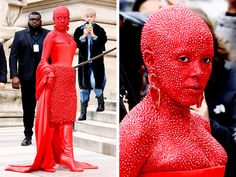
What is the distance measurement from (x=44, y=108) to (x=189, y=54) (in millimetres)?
1268

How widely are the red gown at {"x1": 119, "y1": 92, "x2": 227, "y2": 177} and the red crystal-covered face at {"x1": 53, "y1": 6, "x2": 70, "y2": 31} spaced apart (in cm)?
86

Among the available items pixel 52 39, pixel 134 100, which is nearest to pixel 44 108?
pixel 52 39

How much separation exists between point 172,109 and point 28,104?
3.82ft

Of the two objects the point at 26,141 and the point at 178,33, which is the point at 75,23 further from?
the point at 178,33

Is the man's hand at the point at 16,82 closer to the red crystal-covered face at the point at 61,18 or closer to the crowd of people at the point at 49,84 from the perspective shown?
the crowd of people at the point at 49,84

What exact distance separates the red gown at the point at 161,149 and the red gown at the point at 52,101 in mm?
1040

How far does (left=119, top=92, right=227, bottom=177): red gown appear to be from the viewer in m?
1.39

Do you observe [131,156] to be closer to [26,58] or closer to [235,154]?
[235,154]

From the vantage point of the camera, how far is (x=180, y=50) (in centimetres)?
136

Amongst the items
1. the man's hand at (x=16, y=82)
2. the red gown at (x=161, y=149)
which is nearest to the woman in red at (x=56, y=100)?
the man's hand at (x=16, y=82)

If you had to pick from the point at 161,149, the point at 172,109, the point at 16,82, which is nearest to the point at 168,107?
the point at 172,109

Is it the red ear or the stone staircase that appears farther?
the stone staircase

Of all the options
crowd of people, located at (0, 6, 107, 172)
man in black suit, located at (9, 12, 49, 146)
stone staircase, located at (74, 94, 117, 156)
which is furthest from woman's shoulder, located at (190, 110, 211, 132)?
man in black suit, located at (9, 12, 49, 146)

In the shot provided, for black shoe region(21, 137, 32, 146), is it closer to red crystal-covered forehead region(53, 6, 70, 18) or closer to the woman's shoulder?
red crystal-covered forehead region(53, 6, 70, 18)
